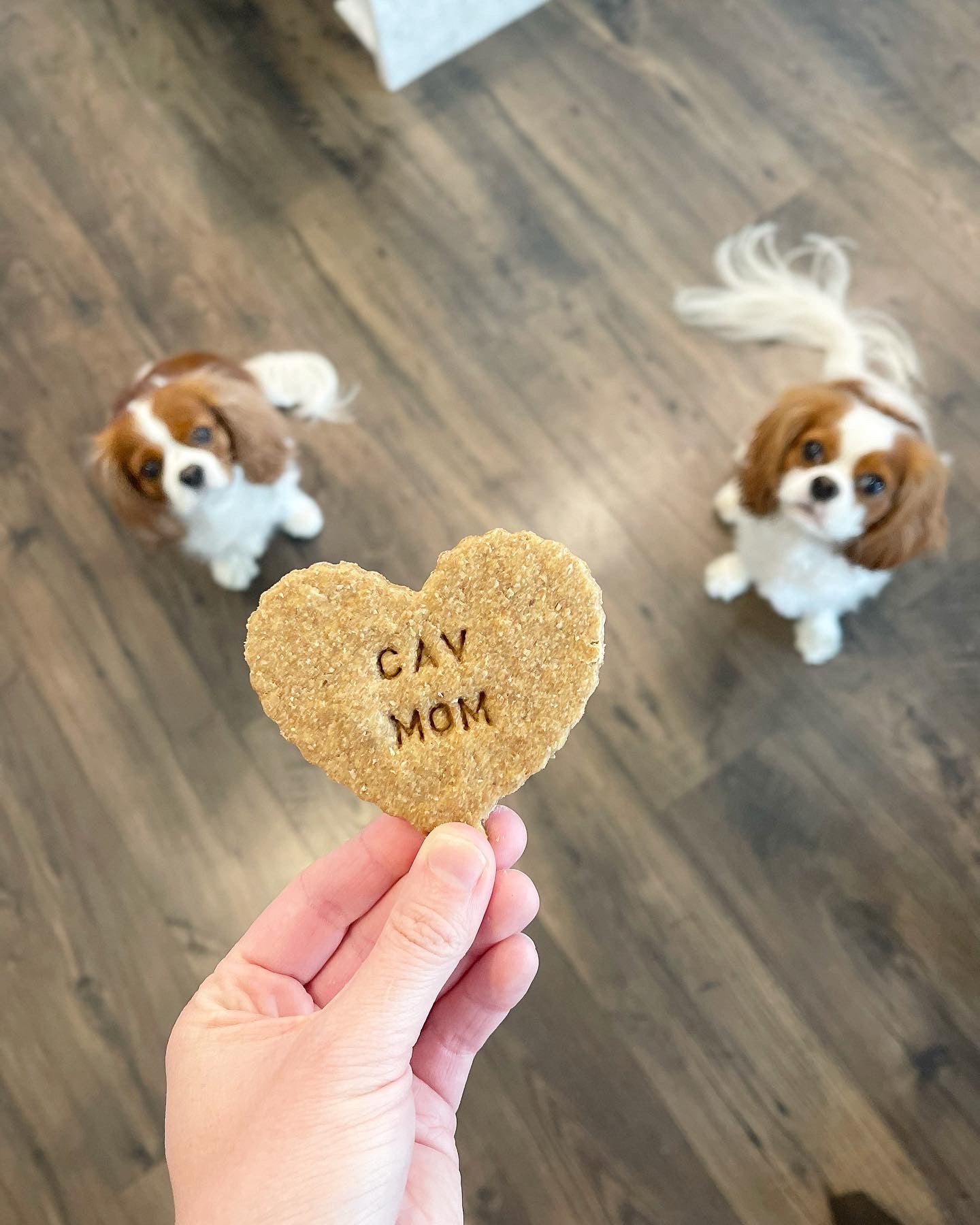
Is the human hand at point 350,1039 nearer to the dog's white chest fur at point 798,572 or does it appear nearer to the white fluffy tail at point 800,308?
the dog's white chest fur at point 798,572

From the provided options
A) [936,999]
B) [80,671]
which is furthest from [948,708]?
[80,671]

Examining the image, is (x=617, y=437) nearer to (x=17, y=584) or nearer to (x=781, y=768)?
(x=781, y=768)

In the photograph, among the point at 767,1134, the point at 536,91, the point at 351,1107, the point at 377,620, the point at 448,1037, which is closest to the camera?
the point at 351,1107

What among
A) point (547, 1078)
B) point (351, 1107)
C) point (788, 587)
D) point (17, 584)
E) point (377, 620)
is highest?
point (377, 620)

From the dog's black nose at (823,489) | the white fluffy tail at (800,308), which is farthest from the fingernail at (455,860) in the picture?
the white fluffy tail at (800,308)

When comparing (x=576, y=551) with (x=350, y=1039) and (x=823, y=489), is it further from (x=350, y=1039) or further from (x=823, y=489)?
(x=350, y=1039)

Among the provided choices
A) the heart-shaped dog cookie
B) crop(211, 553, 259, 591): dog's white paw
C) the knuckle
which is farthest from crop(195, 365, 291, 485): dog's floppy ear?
the knuckle
